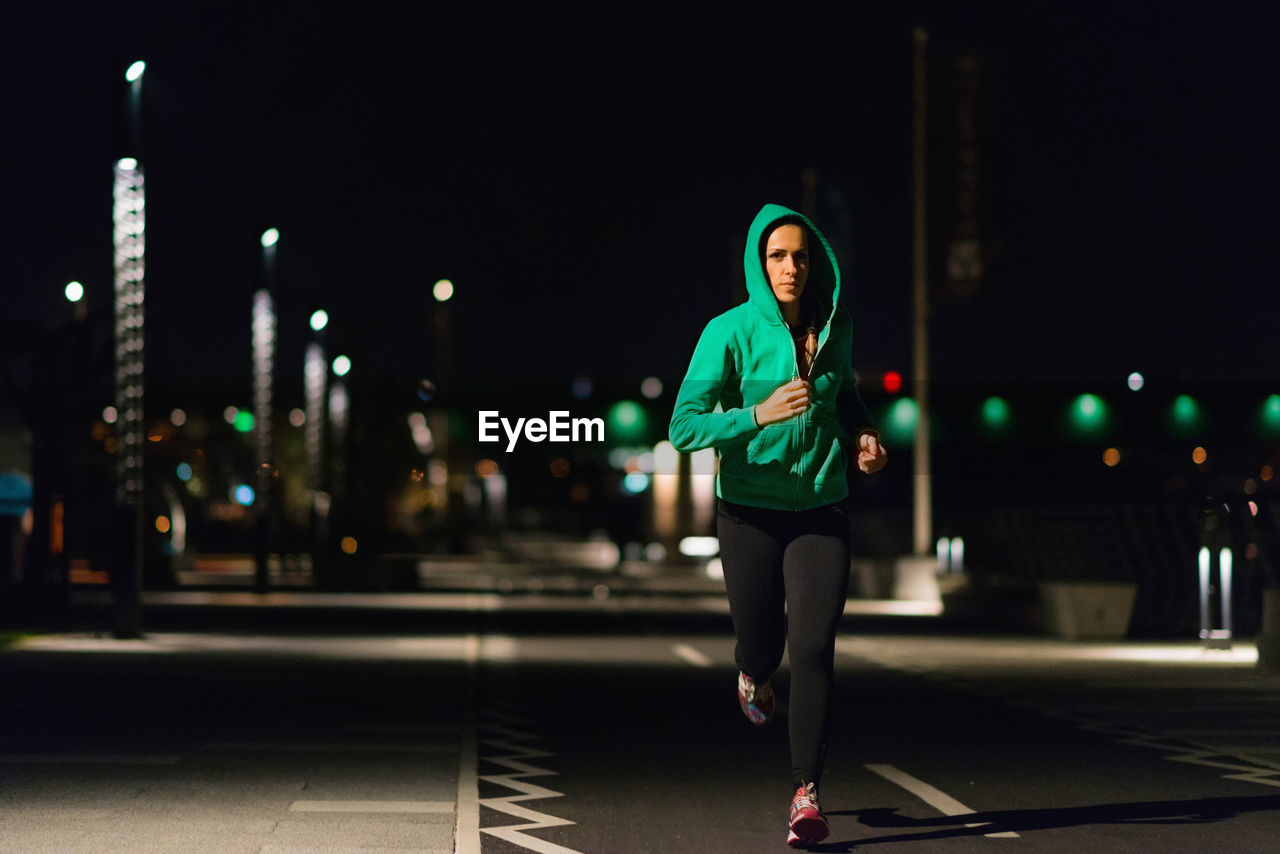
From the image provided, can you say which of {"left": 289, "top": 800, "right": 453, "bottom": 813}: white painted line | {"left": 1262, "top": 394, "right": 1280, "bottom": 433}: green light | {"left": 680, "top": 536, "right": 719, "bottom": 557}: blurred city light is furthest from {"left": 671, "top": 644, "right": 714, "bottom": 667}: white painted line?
{"left": 680, "top": 536, "right": 719, "bottom": 557}: blurred city light

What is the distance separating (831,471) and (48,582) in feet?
88.6

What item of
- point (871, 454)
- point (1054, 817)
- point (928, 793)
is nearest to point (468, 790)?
point (928, 793)

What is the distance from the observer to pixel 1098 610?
97.0 ft

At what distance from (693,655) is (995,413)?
103 ft

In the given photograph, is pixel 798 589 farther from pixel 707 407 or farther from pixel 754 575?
pixel 707 407

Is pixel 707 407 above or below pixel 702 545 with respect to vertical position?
above

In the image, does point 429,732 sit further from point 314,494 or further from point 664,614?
point 314,494

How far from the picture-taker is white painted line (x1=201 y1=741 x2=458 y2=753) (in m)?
13.5

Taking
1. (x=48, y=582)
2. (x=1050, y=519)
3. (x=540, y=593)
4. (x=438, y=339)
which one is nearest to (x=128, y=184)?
(x=48, y=582)

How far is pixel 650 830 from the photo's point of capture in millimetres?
9867

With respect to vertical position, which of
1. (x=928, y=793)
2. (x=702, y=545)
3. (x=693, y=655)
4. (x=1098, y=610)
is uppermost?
(x=702, y=545)

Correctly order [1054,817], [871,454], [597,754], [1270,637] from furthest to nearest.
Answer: [1270,637], [597,754], [1054,817], [871,454]

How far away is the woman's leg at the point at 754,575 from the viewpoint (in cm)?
879

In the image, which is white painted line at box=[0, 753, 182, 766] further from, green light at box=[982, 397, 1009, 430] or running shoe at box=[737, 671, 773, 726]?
green light at box=[982, 397, 1009, 430]
